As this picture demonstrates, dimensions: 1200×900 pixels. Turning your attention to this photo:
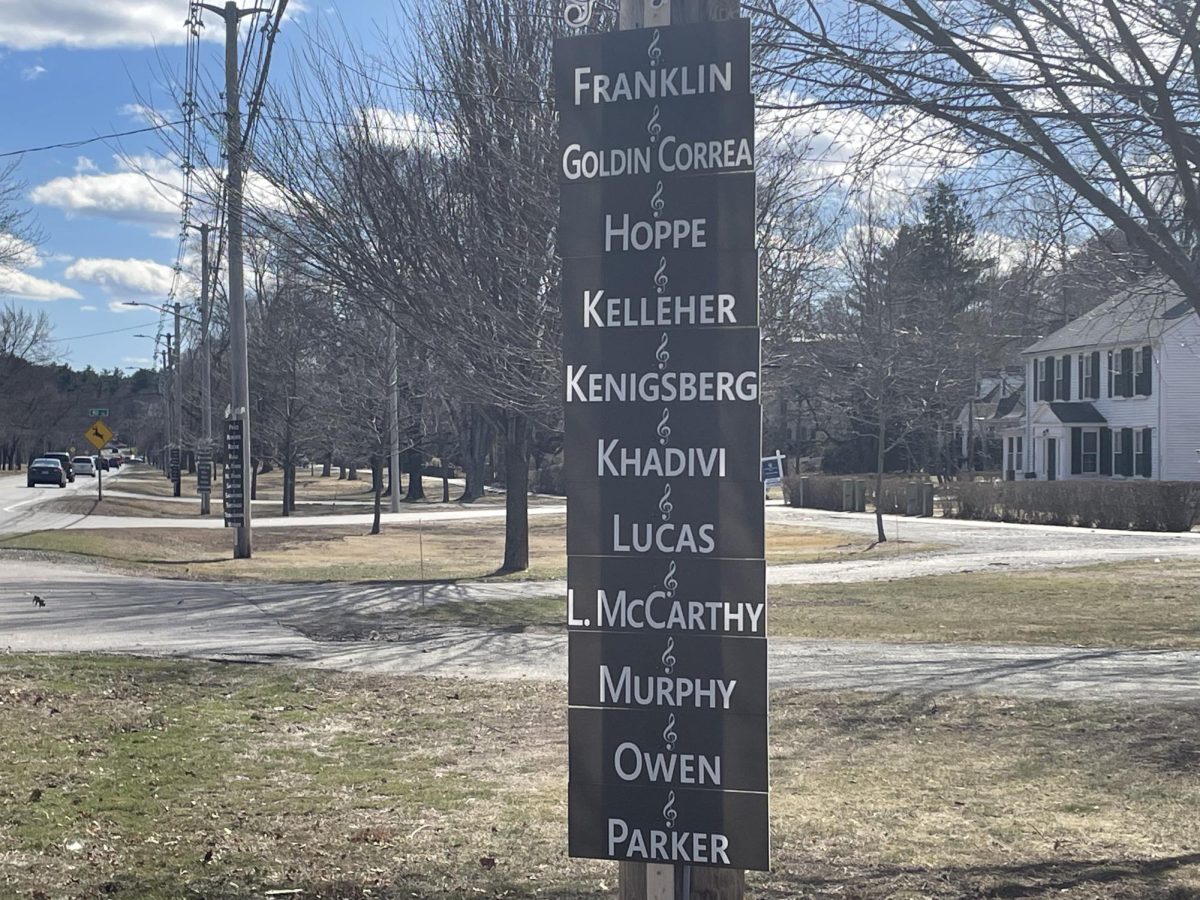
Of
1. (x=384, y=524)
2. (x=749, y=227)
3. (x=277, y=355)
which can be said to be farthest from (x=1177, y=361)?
(x=749, y=227)

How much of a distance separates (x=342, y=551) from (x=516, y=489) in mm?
7901

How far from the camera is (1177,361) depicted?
42.7 meters

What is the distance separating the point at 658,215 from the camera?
3824 millimetres

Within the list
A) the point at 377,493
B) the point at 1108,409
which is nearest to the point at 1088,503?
the point at 1108,409

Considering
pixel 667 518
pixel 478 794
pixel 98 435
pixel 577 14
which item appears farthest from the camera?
pixel 98 435

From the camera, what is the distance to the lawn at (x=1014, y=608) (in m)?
14.9

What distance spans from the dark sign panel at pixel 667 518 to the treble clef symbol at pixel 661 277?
58 cm

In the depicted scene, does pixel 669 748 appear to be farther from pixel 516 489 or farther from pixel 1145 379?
pixel 1145 379

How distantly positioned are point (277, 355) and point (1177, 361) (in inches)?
1198

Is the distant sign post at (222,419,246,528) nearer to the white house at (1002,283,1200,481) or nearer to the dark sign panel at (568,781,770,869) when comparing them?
the dark sign panel at (568,781,770,869)

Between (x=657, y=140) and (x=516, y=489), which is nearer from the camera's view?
(x=657, y=140)

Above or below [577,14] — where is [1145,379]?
above

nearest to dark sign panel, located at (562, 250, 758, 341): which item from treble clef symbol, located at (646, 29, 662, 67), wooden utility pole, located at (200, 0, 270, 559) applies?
treble clef symbol, located at (646, 29, 662, 67)

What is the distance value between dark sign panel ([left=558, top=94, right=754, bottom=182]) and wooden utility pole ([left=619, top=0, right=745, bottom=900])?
0.30 meters
